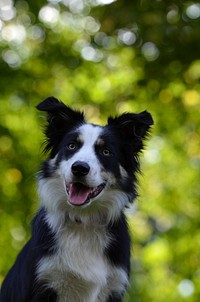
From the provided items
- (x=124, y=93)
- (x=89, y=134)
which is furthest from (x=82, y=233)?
(x=124, y=93)

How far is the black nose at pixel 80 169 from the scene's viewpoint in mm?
6074

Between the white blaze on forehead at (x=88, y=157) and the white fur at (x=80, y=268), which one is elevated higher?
the white blaze on forehead at (x=88, y=157)

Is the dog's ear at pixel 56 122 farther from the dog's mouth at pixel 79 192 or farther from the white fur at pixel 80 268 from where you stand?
the white fur at pixel 80 268

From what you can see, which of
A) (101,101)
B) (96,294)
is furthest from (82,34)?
(96,294)

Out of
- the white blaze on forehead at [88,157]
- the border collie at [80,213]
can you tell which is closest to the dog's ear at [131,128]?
the border collie at [80,213]

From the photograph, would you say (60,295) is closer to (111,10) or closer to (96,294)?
(96,294)

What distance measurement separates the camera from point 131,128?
22.1ft

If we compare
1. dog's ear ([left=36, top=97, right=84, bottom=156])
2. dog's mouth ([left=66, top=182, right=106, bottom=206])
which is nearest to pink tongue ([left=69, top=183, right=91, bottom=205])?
dog's mouth ([left=66, top=182, right=106, bottom=206])

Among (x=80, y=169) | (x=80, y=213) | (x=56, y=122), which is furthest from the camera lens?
(x=56, y=122)

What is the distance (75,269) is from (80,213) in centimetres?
49

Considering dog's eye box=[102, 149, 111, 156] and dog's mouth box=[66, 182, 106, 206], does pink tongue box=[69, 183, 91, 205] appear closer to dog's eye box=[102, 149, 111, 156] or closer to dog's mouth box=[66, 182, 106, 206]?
dog's mouth box=[66, 182, 106, 206]

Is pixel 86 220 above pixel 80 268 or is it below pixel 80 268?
above

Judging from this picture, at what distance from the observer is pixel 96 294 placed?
20.5ft

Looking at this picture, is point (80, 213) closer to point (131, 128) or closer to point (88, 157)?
point (88, 157)
